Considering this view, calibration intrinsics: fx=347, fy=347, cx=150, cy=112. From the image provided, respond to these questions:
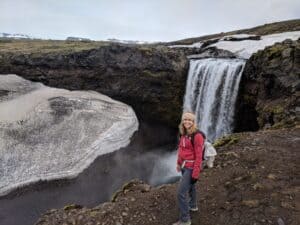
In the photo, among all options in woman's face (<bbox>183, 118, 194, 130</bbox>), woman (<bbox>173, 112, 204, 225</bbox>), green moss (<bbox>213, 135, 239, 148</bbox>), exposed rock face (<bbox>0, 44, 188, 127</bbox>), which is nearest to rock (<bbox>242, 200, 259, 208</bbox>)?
woman (<bbox>173, 112, 204, 225</bbox>)

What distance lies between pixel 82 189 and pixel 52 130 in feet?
33.8

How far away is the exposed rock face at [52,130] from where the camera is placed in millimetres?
28250

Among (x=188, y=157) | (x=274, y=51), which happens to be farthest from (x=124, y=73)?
(x=188, y=157)

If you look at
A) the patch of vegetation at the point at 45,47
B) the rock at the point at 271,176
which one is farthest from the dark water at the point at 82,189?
the patch of vegetation at the point at 45,47

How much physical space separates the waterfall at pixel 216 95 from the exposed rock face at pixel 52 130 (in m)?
8.60

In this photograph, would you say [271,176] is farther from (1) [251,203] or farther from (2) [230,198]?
(2) [230,198]

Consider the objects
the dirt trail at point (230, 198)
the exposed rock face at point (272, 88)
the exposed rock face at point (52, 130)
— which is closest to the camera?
the dirt trail at point (230, 198)

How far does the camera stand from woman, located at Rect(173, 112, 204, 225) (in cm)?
1073

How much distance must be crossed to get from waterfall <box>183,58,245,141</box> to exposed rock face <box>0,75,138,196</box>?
28.2ft

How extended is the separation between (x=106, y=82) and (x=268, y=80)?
2208 cm

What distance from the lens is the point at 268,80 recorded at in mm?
30062

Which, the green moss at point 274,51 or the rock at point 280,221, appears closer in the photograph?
the rock at point 280,221

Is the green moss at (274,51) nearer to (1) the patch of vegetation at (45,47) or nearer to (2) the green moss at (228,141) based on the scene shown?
(2) the green moss at (228,141)

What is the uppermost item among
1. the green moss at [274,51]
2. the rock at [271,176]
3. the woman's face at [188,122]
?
the green moss at [274,51]
